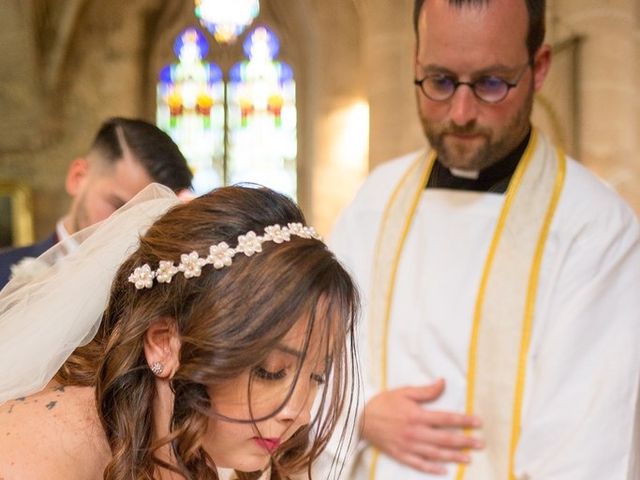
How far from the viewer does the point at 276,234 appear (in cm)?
160

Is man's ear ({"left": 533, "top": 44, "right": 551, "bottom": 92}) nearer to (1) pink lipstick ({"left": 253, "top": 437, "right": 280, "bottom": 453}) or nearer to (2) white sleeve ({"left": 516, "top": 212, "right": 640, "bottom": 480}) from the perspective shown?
(2) white sleeve ({"left": 516, "top": 212, "right": 640, "bottom": 480})

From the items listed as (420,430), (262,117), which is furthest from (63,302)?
(262,117)

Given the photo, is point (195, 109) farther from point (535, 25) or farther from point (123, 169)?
point (535, 25)

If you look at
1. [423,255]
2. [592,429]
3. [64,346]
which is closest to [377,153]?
[423,255]

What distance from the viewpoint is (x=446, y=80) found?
8.41 feet

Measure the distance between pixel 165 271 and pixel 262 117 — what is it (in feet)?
29.0

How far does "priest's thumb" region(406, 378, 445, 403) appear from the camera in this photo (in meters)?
2.53

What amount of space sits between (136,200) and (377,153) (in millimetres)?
5709

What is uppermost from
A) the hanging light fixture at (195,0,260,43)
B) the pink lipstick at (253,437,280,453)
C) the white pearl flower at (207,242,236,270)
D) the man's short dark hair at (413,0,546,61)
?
the man's short dark hair at (413,0,546,61)

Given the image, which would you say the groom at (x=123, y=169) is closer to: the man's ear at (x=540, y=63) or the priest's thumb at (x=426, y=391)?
the priest's thumb at (x=426, y=391)

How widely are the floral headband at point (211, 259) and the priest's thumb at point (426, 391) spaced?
41.6 inches

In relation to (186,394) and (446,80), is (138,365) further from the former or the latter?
(446,80)

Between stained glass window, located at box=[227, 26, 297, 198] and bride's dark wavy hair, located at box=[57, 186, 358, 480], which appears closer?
bride's dark wavy hair, located at box=[57, 186, 358, 480]

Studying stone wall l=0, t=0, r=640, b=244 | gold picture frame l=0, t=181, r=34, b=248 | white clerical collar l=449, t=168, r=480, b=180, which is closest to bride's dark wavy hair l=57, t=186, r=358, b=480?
white clerical collar l=449, t=168, r=480, b=180
